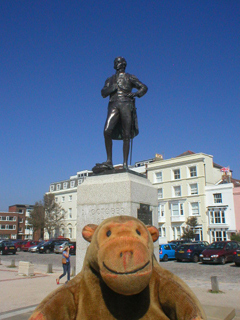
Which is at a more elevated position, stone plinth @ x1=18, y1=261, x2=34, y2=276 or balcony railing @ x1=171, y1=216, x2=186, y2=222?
balcony railing @ x1=171, y1=216, x2=186, y2=222

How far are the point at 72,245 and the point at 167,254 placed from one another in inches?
418

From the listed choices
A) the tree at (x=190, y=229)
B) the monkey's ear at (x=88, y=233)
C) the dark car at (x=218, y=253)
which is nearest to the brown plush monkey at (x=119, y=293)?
the monkey's ear at (x=88, y=233)

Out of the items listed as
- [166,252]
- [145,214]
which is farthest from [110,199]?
[166,252]

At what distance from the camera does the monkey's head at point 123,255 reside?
2.09 metres

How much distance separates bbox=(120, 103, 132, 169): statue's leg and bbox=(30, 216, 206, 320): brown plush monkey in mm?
3583

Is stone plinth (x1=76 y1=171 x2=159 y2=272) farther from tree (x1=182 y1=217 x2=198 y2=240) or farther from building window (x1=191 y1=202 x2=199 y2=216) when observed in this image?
building window (x1=191 y1=202 x2=199 y2=216)

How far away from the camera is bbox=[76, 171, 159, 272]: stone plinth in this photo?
17.3ft

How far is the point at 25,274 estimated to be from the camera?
50.1 ft

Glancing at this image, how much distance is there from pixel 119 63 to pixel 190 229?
117 ft

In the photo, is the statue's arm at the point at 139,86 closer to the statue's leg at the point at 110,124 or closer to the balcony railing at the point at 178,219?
the statue's leg at the point at 110,124

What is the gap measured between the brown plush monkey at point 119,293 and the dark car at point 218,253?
1970cm

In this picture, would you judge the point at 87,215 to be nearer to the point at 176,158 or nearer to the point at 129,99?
the point at 129,99

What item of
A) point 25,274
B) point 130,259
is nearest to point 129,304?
point 130,259

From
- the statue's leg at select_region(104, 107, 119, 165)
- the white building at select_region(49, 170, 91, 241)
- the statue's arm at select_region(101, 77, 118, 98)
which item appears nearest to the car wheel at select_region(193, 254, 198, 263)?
the statue's leg at select_region(104, 107, 119, 165)
